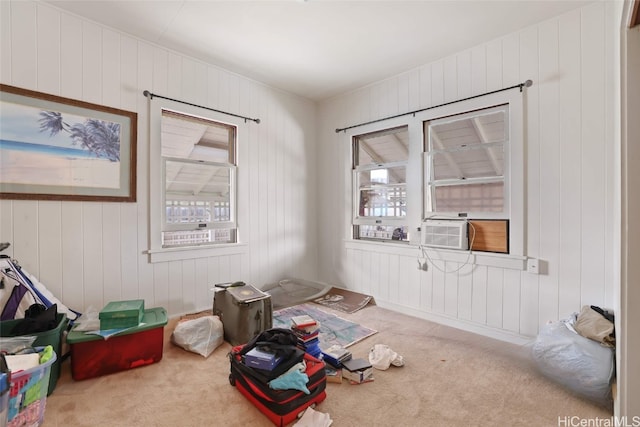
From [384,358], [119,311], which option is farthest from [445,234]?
[119,311]

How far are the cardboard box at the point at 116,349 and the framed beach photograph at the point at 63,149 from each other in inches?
44.1

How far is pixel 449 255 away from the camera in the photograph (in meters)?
2.85

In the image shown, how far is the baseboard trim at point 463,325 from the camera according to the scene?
97.4 inches

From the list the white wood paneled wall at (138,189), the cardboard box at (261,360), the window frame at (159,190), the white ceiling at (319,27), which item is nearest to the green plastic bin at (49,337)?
the white wood paneled wall at (138,189)

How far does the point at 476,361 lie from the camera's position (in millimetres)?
2172

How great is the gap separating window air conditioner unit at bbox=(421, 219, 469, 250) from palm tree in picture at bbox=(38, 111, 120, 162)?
115 inches

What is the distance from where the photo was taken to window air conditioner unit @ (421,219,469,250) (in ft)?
8.96

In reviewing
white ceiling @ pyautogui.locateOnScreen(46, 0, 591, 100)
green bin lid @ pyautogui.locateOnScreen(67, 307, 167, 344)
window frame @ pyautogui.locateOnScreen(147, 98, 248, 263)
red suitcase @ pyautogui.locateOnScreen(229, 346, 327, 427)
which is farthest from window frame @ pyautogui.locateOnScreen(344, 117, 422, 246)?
green bin lid @ pyautogui.locateOnScreen(67, 307, 167, 344)

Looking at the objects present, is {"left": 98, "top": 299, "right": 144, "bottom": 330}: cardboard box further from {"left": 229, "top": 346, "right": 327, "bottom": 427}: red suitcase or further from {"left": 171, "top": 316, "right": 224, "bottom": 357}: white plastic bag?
{"left": 229, "top": 346, "right": 327, "bottom": 427}: red suitcase

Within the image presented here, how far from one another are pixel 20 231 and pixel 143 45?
5.99ft

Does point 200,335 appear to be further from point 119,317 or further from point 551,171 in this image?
point 551,171

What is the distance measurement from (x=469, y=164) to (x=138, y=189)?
305 centimetres

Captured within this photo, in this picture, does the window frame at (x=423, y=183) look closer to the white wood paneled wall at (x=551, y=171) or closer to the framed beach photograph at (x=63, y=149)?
the white wood paneled wall at (x=551, y=171)

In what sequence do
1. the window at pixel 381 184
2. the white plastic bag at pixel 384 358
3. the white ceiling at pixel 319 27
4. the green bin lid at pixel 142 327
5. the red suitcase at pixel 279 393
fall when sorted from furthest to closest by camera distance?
the window at pixel 381 184
the white ceiling at pixel 319 27
the white plastic bag at pixel 384 358
the green bin lid at pixel 142 327
the red suitcase at pixel 279 393
